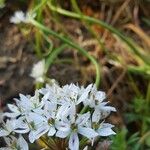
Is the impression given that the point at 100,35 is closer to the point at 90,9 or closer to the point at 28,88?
the point at 90,9

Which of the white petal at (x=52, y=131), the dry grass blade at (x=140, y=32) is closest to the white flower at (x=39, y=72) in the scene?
the dry grass blade at (x=140, y=32)

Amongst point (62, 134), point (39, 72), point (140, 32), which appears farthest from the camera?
point (140, 32)

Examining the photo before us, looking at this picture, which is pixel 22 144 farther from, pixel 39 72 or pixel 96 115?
pixel 39 72

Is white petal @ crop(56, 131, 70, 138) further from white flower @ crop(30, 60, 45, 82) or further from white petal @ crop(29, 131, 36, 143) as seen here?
Answer: white flower @ crop(30, 60, 45, 82)

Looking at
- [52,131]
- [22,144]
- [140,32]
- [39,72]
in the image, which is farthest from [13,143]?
[140,32]

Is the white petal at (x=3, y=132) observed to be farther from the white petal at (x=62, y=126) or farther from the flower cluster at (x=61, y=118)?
the white petal at (x=62, y=126)

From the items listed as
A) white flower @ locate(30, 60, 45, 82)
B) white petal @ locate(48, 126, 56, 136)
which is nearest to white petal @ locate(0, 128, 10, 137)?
white petal @ locate(48, 126, 56, 136)

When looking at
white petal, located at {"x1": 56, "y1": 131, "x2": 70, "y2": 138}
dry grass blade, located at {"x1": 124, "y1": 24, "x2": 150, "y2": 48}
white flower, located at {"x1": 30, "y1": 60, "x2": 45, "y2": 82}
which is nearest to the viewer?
white petal, located at {"x1": 56, "y1": 131, "x2": 70, "y2": 138}
